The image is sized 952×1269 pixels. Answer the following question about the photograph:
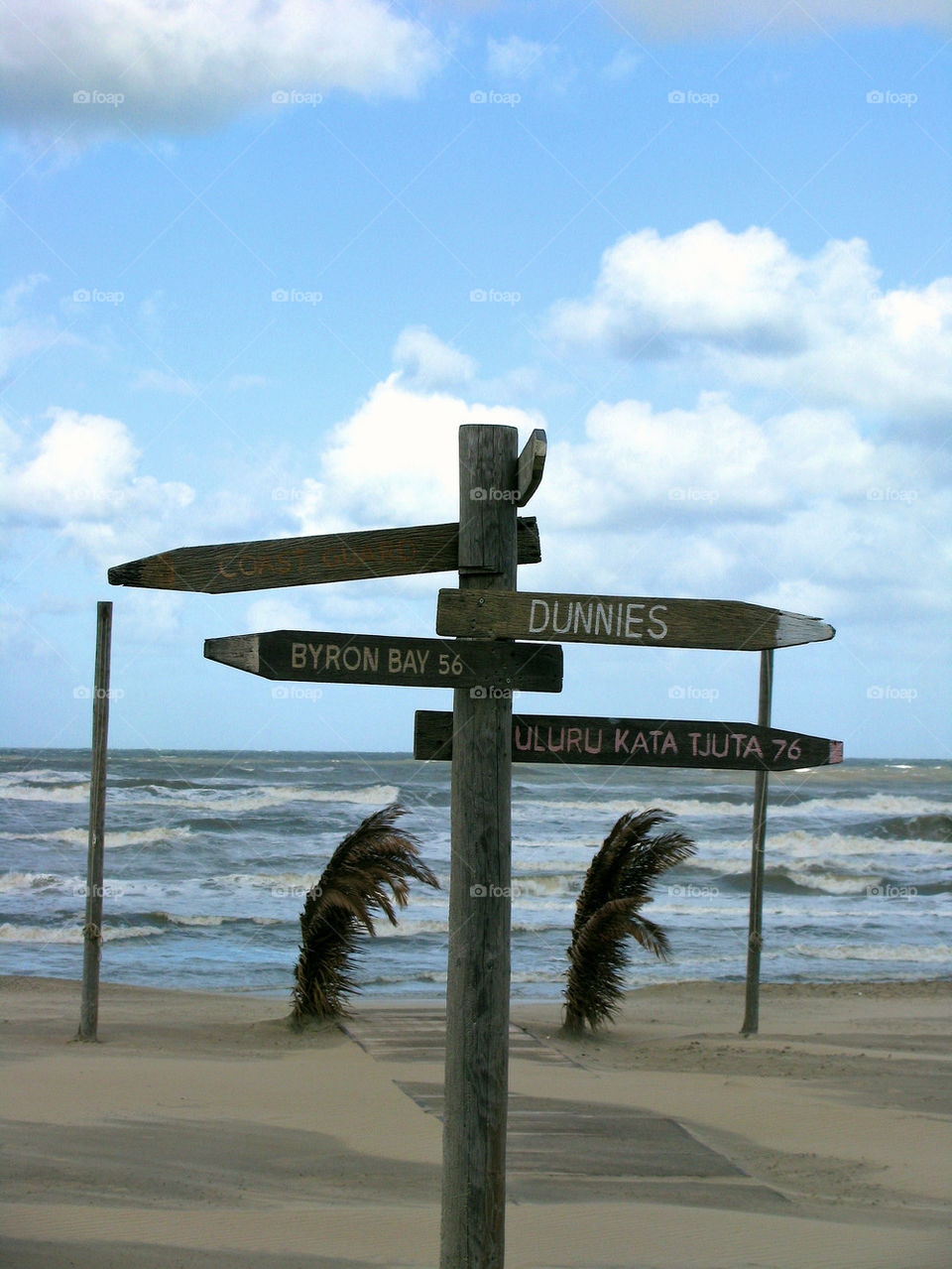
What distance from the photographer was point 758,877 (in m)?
13.5

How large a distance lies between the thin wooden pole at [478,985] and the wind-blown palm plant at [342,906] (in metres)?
7.50

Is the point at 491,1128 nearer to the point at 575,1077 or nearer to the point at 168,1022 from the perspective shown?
the point at 575,1077

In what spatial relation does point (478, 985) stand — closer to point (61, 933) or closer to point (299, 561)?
point (299, 561)

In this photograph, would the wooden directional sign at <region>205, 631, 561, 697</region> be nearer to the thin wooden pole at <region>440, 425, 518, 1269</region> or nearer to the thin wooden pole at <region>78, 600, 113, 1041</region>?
the thin wooden pole at <region>440, 425, 518, 1269</region>

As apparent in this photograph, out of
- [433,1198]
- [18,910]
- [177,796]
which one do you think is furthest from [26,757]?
[433,1198]

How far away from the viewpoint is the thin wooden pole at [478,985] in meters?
4.27

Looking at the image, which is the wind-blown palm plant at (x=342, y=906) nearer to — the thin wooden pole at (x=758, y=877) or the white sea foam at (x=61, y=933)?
the thin wooden pole at (x=758, y=877)

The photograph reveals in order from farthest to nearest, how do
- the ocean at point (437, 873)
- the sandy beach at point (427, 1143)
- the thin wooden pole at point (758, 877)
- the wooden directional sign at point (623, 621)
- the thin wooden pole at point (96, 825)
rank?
the ocean at point (437, 873), the thin wooden pole at point (758, 877), the thin wooden pole at point (96, 825), the sandy beach at point (427, 1143), the wooden directional sign at point (623, 621)

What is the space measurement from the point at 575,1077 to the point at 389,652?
6.76 meters

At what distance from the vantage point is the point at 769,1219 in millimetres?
6723

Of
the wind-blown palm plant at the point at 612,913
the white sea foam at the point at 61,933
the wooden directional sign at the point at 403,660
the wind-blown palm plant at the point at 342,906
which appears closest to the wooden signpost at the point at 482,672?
the wooden directional sign at the point at 403,660

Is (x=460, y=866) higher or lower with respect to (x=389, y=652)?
lower

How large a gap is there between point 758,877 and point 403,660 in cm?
1010

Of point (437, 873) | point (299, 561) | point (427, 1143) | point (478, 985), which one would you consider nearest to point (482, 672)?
point (299, 561)
